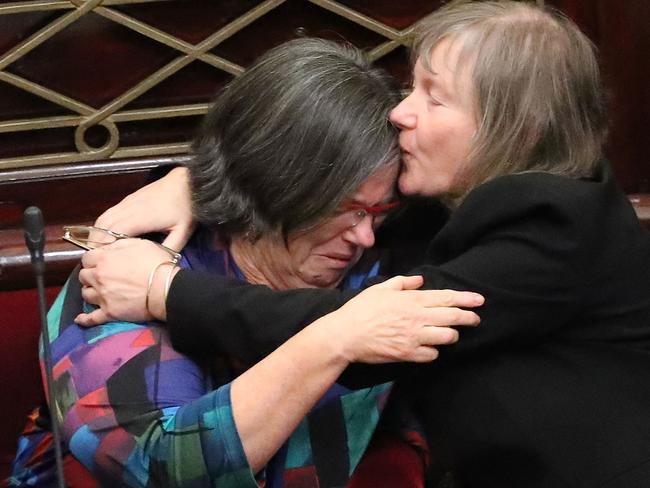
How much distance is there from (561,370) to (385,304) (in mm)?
273

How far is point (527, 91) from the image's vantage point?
1626mm

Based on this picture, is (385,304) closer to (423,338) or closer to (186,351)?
(423,338)

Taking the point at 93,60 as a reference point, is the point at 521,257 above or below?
below

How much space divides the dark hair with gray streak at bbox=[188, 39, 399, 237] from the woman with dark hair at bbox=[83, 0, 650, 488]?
66mm

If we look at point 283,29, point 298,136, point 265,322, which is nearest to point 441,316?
point 265,322

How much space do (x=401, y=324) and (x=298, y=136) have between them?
339mm

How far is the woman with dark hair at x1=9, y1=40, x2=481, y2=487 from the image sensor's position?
153 centimetres

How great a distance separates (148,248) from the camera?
5.63ft

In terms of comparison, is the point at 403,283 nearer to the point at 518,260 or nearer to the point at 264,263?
the point at 518,260

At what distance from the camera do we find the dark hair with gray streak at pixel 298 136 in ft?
5.57

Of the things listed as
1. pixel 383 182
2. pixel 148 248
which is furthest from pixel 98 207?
pixel 383 182

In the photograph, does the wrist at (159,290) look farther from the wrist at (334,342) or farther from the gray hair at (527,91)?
the gray hair at (527,91)

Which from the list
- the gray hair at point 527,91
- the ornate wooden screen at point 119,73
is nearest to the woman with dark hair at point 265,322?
the gray hair at point 527,91

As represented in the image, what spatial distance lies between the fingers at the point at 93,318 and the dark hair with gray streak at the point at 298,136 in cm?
21
